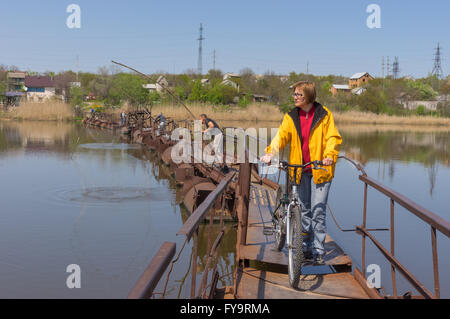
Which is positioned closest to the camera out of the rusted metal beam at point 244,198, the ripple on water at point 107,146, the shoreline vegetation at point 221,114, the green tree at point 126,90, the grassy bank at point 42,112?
the rusted metal beam at point 244,198

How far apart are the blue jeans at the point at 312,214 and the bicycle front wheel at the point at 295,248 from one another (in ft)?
1.40

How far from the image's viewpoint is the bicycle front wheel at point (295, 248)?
4809mm

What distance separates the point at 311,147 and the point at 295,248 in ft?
3.73

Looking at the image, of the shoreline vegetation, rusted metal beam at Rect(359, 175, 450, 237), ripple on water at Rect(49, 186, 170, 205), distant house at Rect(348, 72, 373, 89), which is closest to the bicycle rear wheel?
rusted metal beam at Rect(359, 175, 450, 237)

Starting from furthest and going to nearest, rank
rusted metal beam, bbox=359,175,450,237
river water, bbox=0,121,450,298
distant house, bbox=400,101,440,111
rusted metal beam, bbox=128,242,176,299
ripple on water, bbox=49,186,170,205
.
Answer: distant house, bbox=400,101,440,111, ripple on water, bbox=49,186,170,205, river water, bbox=0,121,450,298, rusted metal beam, bbox=359,175,450,237, rusted metal beam, bbox=128,242,176,299

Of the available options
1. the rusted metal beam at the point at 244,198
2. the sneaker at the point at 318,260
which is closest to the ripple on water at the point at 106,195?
the rusted metal beam at the point at 244,198

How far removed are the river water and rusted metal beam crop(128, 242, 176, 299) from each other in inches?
158

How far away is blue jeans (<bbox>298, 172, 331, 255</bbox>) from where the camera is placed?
541cm

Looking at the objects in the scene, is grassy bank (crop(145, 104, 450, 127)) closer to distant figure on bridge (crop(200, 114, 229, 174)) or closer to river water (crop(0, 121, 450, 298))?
river water (crop(0, 121, 450, 298))

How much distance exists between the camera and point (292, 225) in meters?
5.12

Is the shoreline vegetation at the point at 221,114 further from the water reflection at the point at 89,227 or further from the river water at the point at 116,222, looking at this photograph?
the water reflection at the point at 89,227

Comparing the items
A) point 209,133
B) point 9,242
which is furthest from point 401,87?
point 9,242

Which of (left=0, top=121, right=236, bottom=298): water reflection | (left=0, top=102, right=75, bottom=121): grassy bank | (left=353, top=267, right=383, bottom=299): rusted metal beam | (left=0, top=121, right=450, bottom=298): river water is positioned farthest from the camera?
(left=0, top=102, right=75, bottom=121): grassy bank
